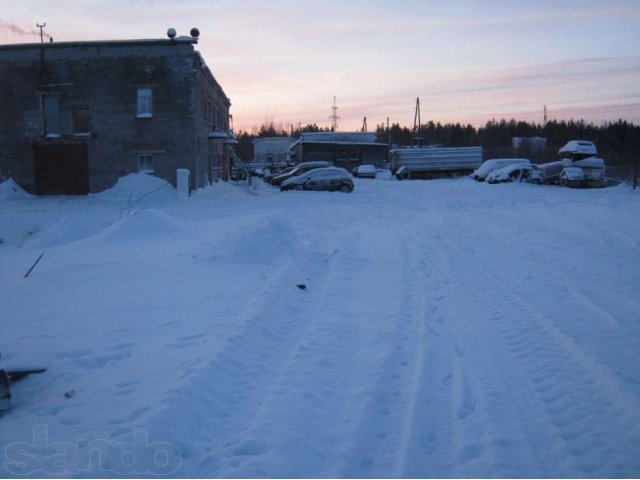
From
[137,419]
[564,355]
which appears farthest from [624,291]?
[137,419]

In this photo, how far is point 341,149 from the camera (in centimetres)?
6044

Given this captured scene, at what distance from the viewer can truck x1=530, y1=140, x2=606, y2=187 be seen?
3525cm

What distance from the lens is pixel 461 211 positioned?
2261 cm

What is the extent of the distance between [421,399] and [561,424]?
1137mm

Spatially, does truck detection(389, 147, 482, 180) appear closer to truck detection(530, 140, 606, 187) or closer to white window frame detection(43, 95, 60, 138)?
truck detection(530, 140, 606, 187)

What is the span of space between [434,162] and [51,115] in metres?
31.7

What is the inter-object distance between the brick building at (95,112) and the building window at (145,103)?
5 centimetres

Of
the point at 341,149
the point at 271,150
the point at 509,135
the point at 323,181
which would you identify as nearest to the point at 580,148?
the point at 323,181

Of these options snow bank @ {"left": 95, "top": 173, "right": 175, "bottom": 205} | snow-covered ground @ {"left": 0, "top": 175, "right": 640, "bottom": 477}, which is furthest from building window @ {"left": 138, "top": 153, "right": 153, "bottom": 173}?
snow-covered ground @ {"left": 0, "top": 175, "right": 640, "bottom": 477}

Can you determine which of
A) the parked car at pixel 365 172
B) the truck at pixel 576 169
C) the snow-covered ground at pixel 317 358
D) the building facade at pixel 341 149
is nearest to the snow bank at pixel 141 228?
the snow-covered ground at pixel 317 358

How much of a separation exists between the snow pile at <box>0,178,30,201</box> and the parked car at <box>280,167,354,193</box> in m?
13.9

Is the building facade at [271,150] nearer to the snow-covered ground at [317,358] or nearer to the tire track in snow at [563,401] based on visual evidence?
the snow-covered ground at [317,358]

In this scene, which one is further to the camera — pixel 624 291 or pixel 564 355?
pixel 624 291

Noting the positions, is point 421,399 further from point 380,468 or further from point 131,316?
point 131,316
